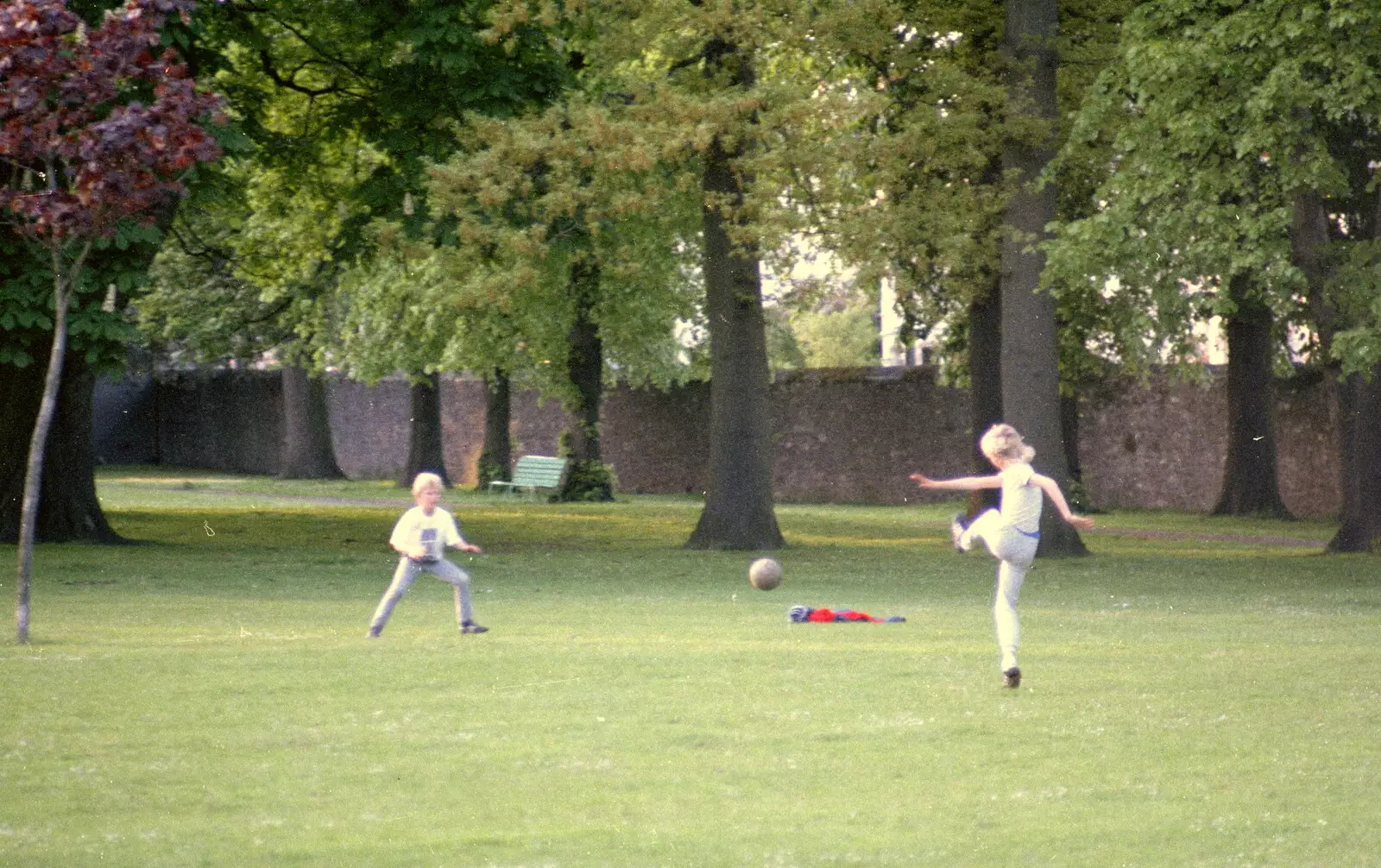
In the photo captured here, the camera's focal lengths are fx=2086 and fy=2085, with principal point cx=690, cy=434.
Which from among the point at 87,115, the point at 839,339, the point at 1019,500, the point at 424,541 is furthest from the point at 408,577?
the point at 839,339

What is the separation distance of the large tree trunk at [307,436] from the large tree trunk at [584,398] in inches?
489

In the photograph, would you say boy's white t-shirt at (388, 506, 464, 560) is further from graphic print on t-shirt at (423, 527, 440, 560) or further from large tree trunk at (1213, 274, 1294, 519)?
large tree trunk at (1213, 274, 1294, 519)

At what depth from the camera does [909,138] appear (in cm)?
2753

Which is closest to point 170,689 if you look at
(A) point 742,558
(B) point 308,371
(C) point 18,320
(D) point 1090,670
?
(D) point 1090,670

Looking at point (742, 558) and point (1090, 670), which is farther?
point (742, 558)

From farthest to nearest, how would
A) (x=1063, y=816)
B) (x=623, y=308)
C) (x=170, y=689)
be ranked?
1. (x=623, y=308)
2. (x=170, y=689)
3. (x=1063, y=816)

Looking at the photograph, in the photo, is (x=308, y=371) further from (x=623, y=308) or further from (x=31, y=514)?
(x=31, y=514)

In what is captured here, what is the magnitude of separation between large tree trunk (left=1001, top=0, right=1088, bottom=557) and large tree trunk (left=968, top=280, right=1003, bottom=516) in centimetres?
258

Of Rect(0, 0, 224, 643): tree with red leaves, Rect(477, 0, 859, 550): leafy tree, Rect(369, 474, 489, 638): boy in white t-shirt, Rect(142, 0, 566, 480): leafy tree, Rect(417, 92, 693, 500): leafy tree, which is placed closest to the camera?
Rect(0, 0, 224, 643): tree with red leaves

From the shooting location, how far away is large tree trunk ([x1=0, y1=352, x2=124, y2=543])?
92.0 ft

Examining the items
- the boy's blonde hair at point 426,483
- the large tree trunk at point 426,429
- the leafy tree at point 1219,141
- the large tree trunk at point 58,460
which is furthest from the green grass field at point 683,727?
the large tree trunk at point 426,429

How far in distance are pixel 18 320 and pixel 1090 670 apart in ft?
49.3

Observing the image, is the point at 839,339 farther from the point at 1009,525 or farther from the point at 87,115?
the point at 1009,525

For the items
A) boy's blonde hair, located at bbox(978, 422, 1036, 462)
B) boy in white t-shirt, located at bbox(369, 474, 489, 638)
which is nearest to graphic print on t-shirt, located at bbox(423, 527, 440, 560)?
boy in white t-shirt, located at bbox(369, 474, 489, 638)
